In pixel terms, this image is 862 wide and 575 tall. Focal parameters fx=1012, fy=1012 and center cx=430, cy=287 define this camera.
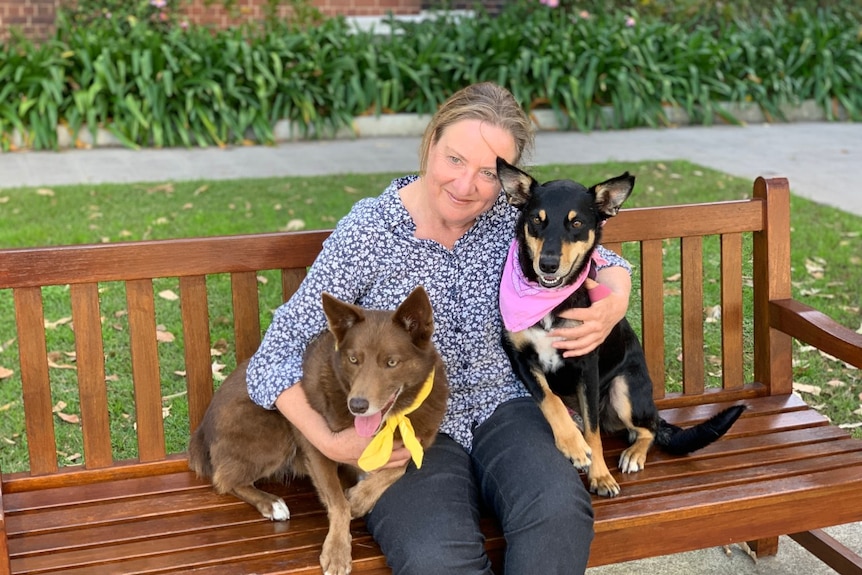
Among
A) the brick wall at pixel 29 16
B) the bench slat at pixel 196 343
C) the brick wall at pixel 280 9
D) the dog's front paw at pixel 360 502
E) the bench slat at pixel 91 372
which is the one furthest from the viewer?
the brick wall at pixel 280 9

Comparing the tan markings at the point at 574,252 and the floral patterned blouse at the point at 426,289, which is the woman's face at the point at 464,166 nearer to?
the floral patterned blouse at the point at 426,289

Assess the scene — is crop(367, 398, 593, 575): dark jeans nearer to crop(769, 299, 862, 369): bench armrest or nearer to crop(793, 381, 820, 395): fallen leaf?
crop(769, 299, 862, 369): bench armrest

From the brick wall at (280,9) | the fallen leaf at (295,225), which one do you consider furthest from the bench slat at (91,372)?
the brick wall at (280,9)

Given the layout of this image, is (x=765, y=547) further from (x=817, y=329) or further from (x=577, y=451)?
(x=577, y=451)

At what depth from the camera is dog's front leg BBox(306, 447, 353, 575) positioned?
2.84m

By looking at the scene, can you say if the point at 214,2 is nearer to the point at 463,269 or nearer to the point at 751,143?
the point at 751,143

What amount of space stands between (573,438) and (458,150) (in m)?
1.01

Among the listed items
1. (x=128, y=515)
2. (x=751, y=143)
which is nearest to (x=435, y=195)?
(x=128, y=515)

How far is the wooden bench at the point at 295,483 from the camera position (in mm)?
3004

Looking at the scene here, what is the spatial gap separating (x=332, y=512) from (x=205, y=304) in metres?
0.97

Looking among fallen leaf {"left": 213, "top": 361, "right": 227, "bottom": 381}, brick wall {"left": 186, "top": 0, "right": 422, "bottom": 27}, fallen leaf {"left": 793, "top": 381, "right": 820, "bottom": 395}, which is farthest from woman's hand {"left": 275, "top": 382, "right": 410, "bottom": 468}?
brick wall {"left": 186, "top": 0, "right": 422, "bottom": 27}

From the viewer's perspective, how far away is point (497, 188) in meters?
3.31

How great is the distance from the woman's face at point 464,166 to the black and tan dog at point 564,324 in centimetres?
8

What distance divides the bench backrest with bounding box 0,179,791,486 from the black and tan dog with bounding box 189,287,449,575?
228 millimetres
